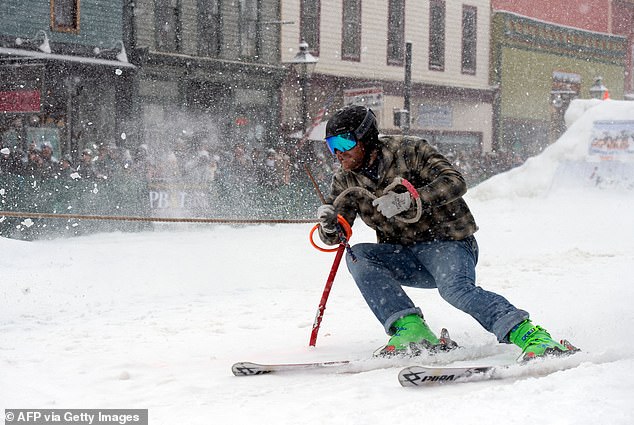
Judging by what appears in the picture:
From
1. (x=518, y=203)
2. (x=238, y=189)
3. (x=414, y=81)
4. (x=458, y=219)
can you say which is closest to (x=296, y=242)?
(x=238, y=189)

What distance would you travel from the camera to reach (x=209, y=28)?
845 inches

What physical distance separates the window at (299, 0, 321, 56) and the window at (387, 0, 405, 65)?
10.3 feet

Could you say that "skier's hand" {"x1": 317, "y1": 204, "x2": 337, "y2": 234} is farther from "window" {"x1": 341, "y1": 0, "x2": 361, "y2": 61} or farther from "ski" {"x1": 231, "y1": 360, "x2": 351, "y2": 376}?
"window" {"x1": 341, "y1": 0, "x2": 361, "y2": 61}

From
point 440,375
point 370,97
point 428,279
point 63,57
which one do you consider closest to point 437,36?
point 370,97

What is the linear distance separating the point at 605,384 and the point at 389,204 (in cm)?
136

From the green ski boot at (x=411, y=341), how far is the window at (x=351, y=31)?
20880 mm

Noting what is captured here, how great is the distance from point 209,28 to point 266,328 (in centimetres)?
1668

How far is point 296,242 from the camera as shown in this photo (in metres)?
11.9

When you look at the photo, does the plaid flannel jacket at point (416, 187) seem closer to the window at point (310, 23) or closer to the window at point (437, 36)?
the window at point (310, 23)

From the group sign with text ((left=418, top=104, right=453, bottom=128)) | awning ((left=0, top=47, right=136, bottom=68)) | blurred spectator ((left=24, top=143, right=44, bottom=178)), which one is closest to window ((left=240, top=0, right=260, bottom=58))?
awning ((left=0, top=47, right=136, bottom=68))

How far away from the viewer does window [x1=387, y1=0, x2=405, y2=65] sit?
26234 mm

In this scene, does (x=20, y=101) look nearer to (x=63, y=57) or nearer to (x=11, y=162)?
(x=63, y=57)

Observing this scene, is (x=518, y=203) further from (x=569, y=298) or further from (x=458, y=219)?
(x=458, y=219)

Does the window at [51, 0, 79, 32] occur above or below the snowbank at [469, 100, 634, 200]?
above
